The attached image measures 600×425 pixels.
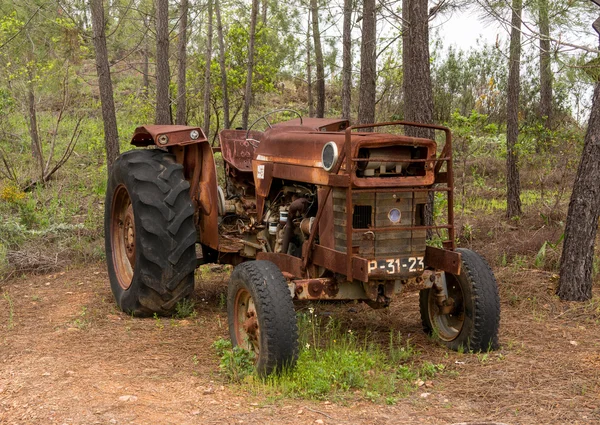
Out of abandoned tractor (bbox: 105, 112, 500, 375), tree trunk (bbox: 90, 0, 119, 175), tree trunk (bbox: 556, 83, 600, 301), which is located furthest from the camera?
tree trunk (bbox: 90, 0, 119, 175)

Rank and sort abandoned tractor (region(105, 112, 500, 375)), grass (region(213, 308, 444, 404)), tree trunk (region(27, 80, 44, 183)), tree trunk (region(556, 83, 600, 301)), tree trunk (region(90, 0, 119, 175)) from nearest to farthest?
grass (region(213, 308, 444, 404)) < abandoned tractor (region(105, 112, 500, 375)) < tree trunk (region(556, 83, 600, 301)) < tree trunk (region(90, 0, 119, 175)) < tree trunk (region(27, 80, 44, 183))

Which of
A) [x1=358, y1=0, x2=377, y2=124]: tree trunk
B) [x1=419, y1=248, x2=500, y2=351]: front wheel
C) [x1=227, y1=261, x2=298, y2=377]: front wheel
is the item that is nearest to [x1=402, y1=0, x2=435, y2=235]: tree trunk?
[x1=419, y1=248, x2=500, y2=351]: front wheel

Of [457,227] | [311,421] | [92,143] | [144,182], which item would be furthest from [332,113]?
[311,421]

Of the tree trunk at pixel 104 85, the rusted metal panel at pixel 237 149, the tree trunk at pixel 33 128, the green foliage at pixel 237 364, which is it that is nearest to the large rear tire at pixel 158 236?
the rusted metal panel at pixel 237 149

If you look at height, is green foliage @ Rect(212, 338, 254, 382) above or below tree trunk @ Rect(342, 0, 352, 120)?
below

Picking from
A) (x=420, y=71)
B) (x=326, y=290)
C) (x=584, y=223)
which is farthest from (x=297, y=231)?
(x=420, y=71)

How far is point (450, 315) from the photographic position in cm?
532

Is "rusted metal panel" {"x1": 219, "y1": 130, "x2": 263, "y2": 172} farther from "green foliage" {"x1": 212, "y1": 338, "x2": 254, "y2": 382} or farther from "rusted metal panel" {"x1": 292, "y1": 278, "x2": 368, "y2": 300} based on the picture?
"green foliage" {"x1": 212, "y1": 338, "x2": 254, "y2": 382}

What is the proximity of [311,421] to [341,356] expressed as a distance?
88cm

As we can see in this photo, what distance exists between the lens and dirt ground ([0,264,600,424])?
12.6 feet

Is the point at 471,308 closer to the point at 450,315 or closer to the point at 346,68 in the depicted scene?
the point at 450,315

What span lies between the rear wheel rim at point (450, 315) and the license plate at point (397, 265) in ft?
1.75

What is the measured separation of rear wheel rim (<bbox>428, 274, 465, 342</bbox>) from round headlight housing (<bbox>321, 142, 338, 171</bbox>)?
1436mm

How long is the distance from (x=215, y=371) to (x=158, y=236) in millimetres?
1527
